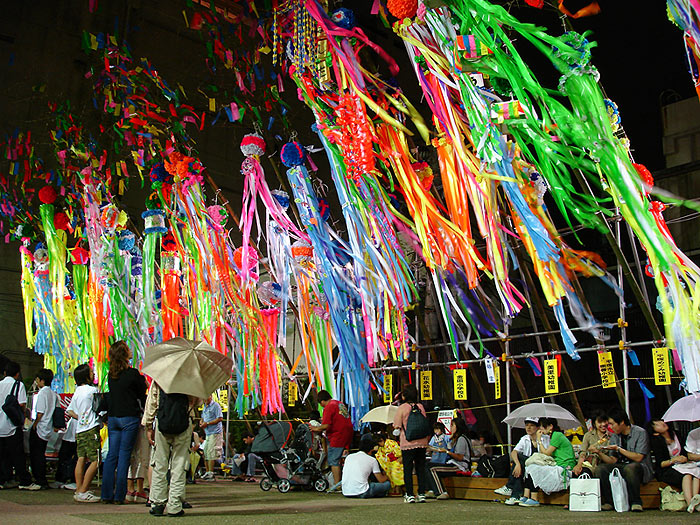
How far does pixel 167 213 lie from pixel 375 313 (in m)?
4.49

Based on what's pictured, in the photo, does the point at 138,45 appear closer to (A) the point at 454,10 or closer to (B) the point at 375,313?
(B) the point at 375,313

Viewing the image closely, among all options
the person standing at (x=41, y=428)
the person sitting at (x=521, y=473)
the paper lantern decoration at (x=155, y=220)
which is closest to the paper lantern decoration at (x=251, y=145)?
the paper lantern decoration at (x=155, y=220)

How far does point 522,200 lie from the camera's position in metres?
6.54

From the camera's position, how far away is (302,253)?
33.4 ft

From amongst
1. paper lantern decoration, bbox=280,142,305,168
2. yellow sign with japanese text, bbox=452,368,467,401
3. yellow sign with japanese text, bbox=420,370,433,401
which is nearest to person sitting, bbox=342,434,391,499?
yellow sign with japanese text, bbox=452,368,467,401

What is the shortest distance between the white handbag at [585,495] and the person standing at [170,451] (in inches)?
136

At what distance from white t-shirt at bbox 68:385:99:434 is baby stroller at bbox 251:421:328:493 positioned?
8.36ft

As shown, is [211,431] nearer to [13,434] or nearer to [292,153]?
[13,434]

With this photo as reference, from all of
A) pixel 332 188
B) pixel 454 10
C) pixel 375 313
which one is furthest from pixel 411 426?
pixel 332 188

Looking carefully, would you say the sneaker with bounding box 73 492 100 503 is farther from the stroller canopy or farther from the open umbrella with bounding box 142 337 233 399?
the stroller canopy

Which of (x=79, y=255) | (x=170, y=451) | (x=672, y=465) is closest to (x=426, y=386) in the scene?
(x=672, y=465)

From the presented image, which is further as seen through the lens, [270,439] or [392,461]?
[270,439]

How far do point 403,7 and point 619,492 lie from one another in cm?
477

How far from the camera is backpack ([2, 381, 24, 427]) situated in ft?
24.0
